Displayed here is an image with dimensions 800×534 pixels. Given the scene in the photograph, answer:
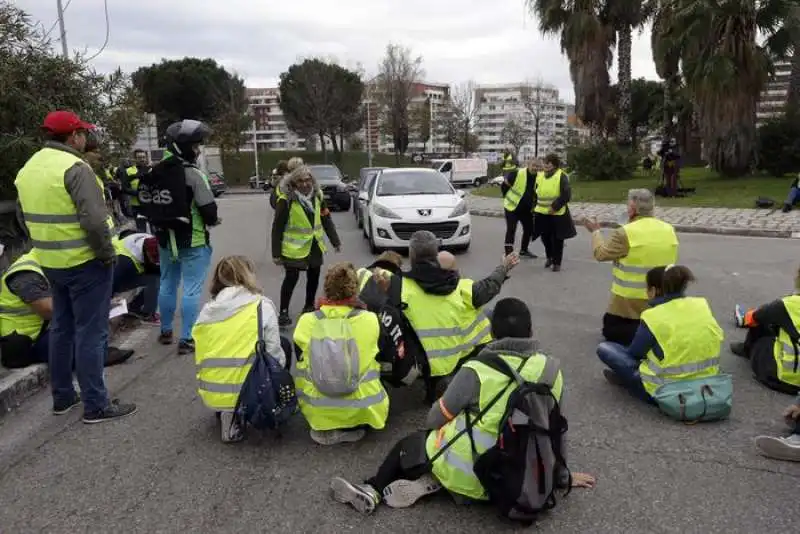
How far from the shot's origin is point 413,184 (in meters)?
12.6

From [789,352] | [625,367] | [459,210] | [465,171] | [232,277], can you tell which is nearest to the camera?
[232,277]

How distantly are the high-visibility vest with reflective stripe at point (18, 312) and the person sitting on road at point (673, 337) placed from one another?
15.0ft

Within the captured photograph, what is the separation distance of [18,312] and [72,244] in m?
1.51

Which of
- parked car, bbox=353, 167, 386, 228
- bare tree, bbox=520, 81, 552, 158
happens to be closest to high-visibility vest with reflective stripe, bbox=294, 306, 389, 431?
parked car, bbox=353, 167, 386, 228

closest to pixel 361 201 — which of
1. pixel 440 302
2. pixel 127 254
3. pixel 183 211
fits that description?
pixel 127 254

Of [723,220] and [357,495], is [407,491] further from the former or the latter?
[723,220]

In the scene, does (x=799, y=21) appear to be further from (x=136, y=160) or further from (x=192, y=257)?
(x=192, y=257)

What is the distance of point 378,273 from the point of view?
4656 mm

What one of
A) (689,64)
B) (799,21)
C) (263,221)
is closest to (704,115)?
(689,64)

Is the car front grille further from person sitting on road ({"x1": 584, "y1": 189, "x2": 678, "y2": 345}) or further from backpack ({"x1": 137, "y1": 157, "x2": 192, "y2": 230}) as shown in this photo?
backpack ({"x1": 137, "y1": 157, "x2": 192, "y2": 230})

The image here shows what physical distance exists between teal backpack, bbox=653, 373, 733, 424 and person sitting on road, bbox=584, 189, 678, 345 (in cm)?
119

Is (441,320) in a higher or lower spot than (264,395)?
higher

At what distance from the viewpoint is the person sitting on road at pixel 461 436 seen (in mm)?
3049

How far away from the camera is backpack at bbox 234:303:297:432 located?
3918 mm
